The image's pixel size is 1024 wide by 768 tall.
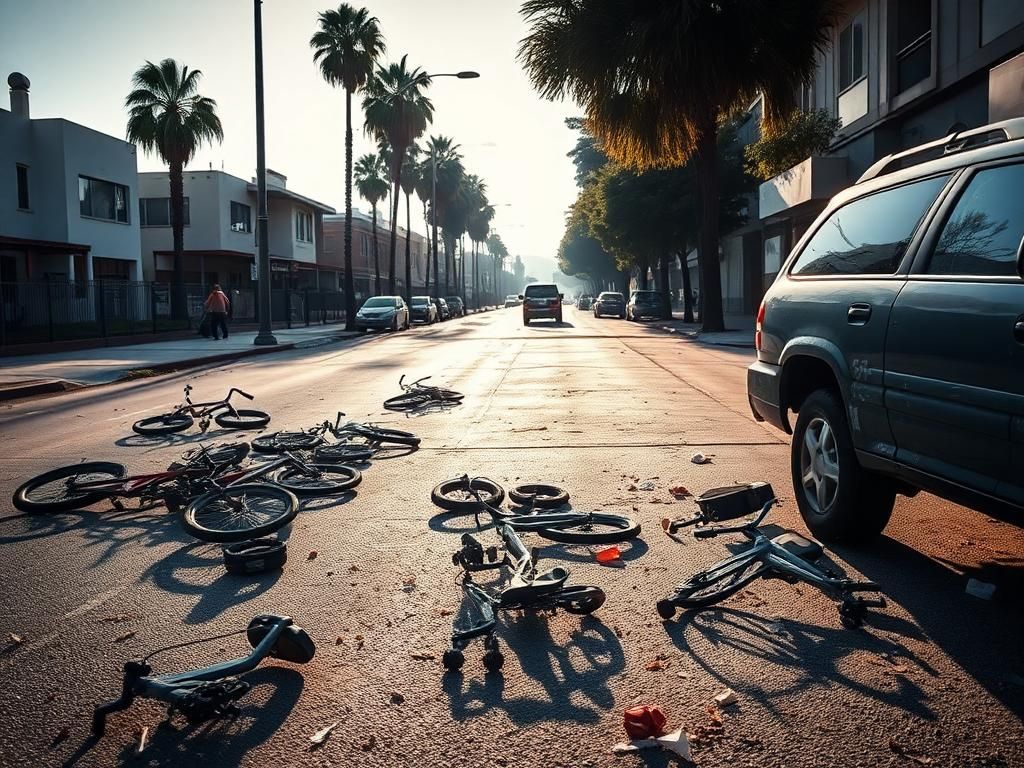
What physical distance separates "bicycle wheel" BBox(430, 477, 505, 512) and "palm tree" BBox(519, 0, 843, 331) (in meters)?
20.0

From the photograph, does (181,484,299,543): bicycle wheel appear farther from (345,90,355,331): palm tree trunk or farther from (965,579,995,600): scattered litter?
(345,90,355,331): palm tree trunk

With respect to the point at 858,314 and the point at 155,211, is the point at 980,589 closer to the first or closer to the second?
the point at 858,314

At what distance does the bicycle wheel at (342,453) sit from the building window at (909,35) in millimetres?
18703

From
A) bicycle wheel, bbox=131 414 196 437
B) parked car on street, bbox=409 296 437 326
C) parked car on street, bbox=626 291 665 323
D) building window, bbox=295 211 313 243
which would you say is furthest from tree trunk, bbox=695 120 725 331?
building window, bbox=295 211 313 243

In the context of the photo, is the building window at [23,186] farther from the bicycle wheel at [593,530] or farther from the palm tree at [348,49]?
the bicycle wheel at [593,530]

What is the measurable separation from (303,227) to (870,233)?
53388 mm

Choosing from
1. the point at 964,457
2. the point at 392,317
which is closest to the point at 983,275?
the point at 964,457

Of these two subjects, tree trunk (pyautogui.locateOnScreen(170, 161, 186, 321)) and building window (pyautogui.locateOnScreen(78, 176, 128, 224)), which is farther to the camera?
tree trunk (pyautogui.locateOnScreen(170, 161, 186, 321))

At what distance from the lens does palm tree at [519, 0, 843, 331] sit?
24.2 metres

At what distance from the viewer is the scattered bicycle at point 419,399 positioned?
11852mm

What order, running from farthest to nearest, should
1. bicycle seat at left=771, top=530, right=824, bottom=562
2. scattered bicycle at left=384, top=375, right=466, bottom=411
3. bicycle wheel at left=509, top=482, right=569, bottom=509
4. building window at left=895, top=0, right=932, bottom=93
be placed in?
building window at left=895, top=0, right=932, bottom=93, scattered bicycle at left=384, top=375, right=466, bottom=411, bicycle wheel at left=509, top=482, right=569, bottom=509, bicycle seat at left=771, top=530, right=824, bottom=562

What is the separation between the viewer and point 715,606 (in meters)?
4.47

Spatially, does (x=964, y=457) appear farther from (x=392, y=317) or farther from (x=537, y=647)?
A: (x=392, y=317)

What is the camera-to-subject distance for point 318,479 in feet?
23.9
